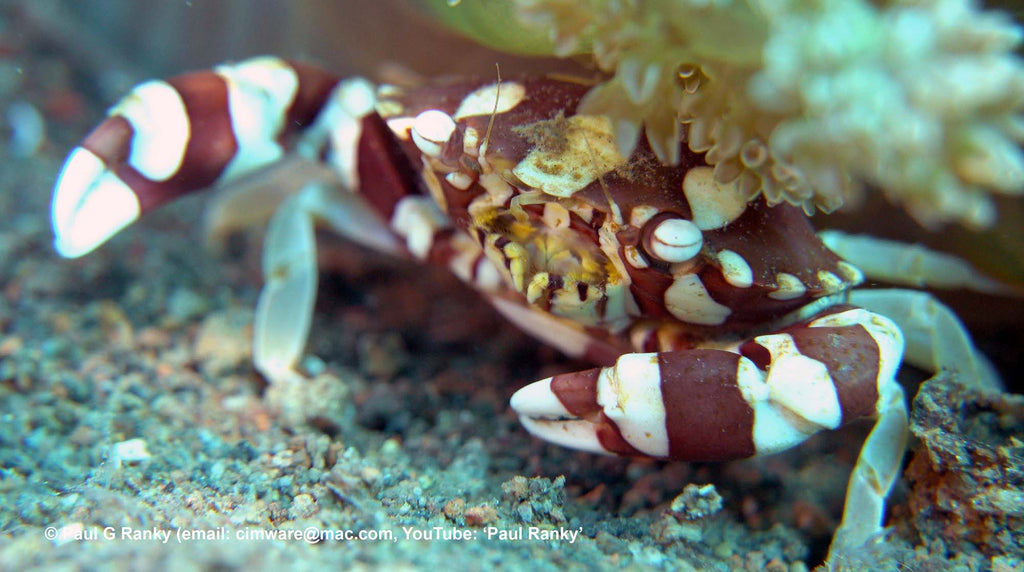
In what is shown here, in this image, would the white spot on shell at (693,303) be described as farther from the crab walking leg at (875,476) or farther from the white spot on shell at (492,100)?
the white spot on shell at (492,100)

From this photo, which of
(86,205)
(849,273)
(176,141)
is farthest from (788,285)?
(86,205)

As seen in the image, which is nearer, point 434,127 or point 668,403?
point 668,403

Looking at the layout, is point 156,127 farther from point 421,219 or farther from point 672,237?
point 672,237

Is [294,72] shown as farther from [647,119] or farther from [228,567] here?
[228,567]

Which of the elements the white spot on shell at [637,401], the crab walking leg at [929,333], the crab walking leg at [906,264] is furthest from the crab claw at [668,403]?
the crab walking leg at [906,264]

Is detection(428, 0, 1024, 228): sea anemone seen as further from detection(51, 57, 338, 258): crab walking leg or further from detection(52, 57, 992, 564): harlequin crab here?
detection(51, 57, 338, 258): crab walking leg
